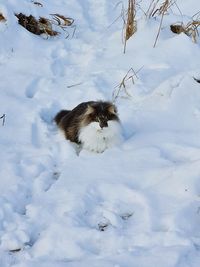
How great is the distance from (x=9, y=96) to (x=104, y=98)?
1028mm

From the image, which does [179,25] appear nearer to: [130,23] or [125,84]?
[130,23]

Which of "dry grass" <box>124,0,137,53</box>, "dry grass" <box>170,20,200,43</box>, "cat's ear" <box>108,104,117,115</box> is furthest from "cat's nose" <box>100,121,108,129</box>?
"dry grass" <box>170,20,200,43</box>

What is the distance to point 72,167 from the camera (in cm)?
474

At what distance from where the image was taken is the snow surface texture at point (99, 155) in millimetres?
3697

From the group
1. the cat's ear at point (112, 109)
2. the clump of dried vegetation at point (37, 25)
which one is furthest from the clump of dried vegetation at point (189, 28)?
the cat's ear at point (112, 109)

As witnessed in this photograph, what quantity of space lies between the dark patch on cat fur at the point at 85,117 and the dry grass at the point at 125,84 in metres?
0.74

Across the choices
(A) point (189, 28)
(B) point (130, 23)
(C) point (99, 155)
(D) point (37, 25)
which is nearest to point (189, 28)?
(A) point (189, 28)

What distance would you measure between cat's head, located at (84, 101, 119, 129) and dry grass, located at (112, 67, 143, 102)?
30.4 inches

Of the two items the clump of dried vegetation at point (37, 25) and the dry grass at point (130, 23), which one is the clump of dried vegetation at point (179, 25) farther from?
the clump of dried vegetation at point (37, 25)

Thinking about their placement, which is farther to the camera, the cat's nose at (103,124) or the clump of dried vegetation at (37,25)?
the clump of dried vegetation at (37,25)

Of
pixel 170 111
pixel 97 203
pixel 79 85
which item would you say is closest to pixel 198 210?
pixel 97 203

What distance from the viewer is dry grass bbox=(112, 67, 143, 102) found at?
606 cm

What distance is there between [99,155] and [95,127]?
11.6 inches

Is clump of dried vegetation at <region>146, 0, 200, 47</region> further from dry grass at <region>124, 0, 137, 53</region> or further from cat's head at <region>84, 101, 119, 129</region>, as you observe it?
cat's head at <region>84, 101, 119, 129</region>
